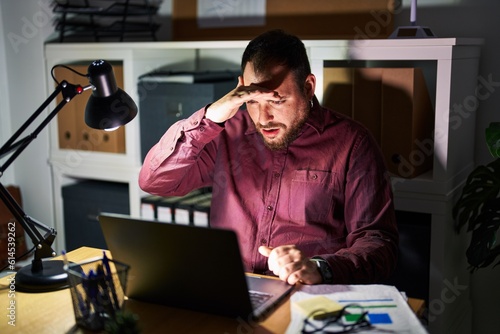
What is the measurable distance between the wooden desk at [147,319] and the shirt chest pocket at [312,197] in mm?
518

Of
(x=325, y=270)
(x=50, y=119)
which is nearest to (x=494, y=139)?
(x=325, y=270)

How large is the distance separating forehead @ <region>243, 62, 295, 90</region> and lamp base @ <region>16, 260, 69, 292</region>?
0.71 m

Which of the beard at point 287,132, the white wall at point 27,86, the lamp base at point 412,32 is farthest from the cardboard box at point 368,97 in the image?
the white wall at point 27,86

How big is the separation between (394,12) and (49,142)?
62.8 inches

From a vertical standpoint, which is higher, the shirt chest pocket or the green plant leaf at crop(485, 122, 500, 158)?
the green plant leaf at crop(485, 122, 500, 158)

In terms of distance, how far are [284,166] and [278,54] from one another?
1.05ft

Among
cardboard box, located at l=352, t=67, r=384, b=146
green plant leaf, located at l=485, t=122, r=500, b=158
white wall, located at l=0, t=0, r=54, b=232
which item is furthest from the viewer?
white wall, located at l=0, t=0, r=54, b=232

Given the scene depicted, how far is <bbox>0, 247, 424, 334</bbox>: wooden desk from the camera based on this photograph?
1113 millimetres

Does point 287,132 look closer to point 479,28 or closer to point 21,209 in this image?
point 21,209

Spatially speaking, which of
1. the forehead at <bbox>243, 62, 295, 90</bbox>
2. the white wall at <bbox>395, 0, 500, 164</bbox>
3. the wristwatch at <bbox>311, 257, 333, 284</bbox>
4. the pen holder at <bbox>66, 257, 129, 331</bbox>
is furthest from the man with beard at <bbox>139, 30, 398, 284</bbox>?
the white wall at <bbox>395, 0, 500, 164</bbox>

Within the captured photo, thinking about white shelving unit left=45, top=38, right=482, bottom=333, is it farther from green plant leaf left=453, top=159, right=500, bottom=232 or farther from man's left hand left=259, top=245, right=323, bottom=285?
man's left hand left=259, top=245, right=323, bottom=285

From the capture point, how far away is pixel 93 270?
3.73ft

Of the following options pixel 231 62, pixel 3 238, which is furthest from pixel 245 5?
pixel 3 238

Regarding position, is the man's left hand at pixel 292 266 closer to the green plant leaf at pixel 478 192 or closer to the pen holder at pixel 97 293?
the pen holder at pixel 97 293
